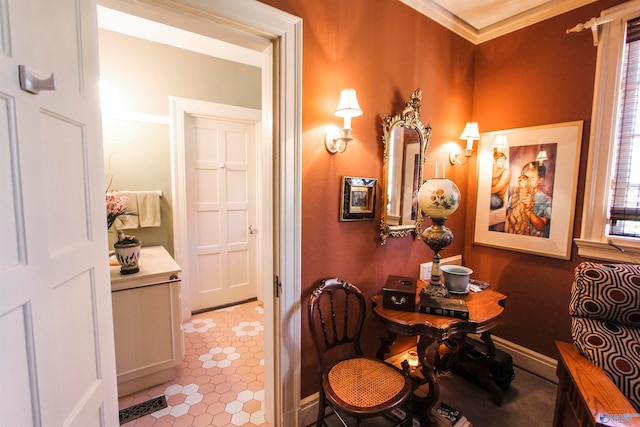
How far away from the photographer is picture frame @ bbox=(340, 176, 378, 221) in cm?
→ 176

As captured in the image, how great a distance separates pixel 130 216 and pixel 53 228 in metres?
2.04

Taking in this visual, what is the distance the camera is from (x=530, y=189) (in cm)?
223

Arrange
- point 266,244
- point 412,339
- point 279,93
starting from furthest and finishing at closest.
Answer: point 412,339 < point 266,244 < point 279,93

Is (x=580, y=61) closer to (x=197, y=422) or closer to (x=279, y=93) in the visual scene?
(x=279, y=93)

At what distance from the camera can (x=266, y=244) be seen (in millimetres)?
1601

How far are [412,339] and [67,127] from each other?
2.50 meters

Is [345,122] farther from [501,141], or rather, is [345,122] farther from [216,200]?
[216,200]

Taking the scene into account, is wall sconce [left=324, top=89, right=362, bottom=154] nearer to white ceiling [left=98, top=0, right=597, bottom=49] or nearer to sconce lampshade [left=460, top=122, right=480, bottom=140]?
white ceiling [left=98, top=0, right=597, bottom=49]

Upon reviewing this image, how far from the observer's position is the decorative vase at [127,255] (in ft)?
6.23

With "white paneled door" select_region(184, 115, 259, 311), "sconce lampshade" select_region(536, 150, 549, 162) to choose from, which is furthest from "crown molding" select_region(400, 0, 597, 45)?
"white paneled door" select_region(184, 115, 259, 311)

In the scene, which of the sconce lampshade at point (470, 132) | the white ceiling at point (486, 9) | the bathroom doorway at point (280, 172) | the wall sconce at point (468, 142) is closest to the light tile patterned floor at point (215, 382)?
the bathroom doorway at point (280, 172)

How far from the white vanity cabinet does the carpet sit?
15 centimetres

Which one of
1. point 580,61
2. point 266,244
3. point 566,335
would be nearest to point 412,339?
point 566,335

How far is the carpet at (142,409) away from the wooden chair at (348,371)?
3.77ft
